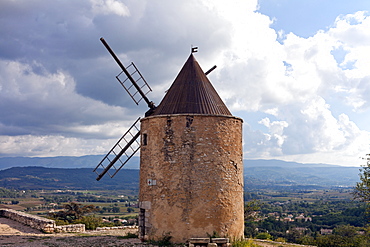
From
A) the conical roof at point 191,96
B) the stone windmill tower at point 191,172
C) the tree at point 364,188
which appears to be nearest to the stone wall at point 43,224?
the stone windmill tower at point 191,172

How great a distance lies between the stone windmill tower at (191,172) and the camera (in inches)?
489

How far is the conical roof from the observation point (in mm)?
13547

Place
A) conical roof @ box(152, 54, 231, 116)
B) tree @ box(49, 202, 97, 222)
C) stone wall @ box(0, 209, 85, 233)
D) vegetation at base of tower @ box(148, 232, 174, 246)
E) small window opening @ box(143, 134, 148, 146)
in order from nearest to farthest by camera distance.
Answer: vegetation at base of tower @ box(148, 232, 174, 246) → conical roof @ box(152, 54, 231, 116) → small window opening @ box(143, 134, 148, 146) → stone wall @ box(0, 209, 85, 233) → tree @ box(49, 202, 97, 222)

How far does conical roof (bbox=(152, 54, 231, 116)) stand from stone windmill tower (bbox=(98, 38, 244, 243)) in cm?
4

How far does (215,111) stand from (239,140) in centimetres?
150

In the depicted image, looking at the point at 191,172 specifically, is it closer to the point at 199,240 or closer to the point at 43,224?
the point at 199,240

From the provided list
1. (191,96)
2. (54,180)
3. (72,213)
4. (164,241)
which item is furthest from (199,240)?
(54,180)

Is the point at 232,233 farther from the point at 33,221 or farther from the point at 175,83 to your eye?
the point at 33,221

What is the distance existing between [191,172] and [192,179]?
246mm

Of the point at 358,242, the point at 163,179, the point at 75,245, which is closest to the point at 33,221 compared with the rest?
the point at 75,245

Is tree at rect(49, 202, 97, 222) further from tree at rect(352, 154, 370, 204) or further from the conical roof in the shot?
tree at rect(352, 154, 370, 204)

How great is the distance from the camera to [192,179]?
12.5 meters

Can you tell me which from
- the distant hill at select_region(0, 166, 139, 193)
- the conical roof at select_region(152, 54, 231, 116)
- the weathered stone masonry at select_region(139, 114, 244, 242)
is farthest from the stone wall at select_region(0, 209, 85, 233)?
the distant hill at select_region(0, 166, 139, 193)

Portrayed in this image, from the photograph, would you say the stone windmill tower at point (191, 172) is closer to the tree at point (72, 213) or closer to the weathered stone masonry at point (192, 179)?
the weathered stone masonry at point (192, 179)
